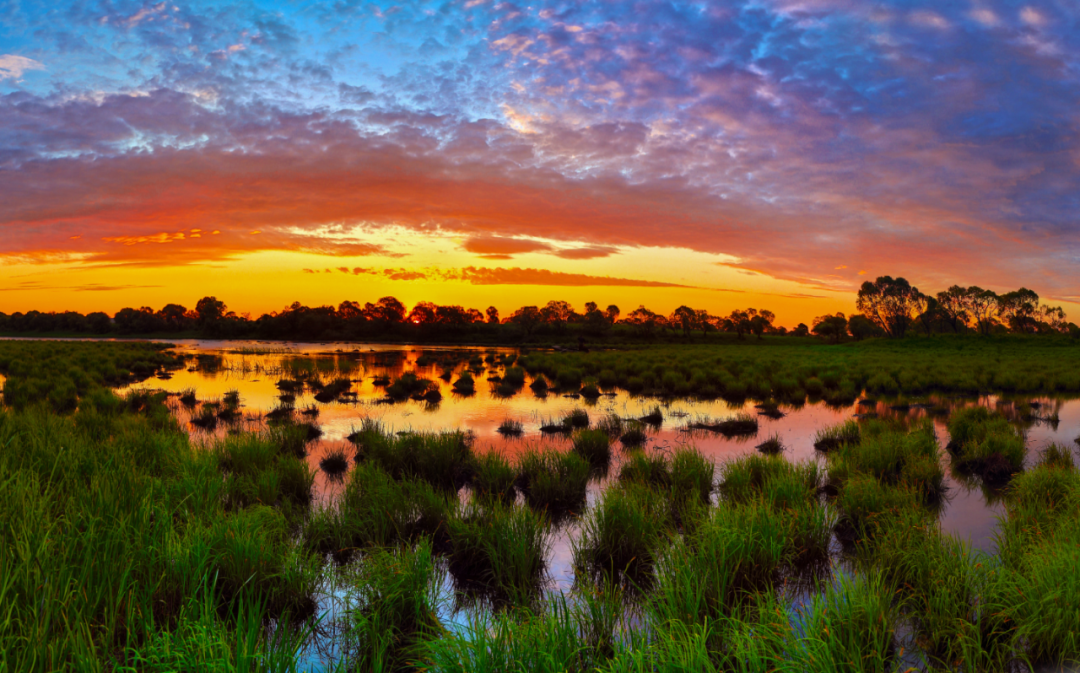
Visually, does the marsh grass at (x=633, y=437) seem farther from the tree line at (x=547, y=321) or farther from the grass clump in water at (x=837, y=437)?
the tree line at (x=547, y=321)

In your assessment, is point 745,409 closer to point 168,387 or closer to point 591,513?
point 591,513

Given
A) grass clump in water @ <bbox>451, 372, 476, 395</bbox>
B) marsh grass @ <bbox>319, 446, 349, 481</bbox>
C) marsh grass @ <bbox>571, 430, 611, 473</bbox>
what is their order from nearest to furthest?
marsh grass @ <bbox>319, 446, 349, 481</bbox>, marsh grass @ <bbox>571, 430, 611, 473</bbox>, grass clump in water @ <bbox>451, 372, 476, 395</bbox>

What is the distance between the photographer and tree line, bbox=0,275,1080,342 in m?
103

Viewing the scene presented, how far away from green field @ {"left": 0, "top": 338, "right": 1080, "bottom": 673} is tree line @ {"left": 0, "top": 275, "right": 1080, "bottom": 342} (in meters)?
94.2

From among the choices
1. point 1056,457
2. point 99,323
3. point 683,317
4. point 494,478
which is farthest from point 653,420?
point 99,323

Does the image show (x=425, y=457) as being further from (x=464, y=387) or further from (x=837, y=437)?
(x=464, y=387)

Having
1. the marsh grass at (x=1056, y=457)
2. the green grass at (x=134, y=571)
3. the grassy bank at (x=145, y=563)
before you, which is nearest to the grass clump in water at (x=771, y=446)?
the marsh grass at (x=1056, y=457)

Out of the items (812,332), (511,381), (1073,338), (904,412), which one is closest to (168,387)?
(511,381)

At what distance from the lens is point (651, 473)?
9367 millimetres

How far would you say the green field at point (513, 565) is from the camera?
144 inches

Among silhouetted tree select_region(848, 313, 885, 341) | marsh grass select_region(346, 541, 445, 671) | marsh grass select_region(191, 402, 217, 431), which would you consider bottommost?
marsh grass select_region(191, 402, 217, 431)

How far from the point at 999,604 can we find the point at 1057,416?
18.8m

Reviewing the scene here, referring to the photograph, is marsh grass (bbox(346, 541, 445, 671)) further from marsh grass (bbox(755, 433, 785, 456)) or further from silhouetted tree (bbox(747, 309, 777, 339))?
silhouetted tree (bbox(747, 309, 777, 339))

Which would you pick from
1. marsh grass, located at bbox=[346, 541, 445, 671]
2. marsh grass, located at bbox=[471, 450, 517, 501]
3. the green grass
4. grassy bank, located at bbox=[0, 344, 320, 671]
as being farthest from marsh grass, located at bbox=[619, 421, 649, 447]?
marsh grass, located at bbox=[346, 541, 445, 671]
